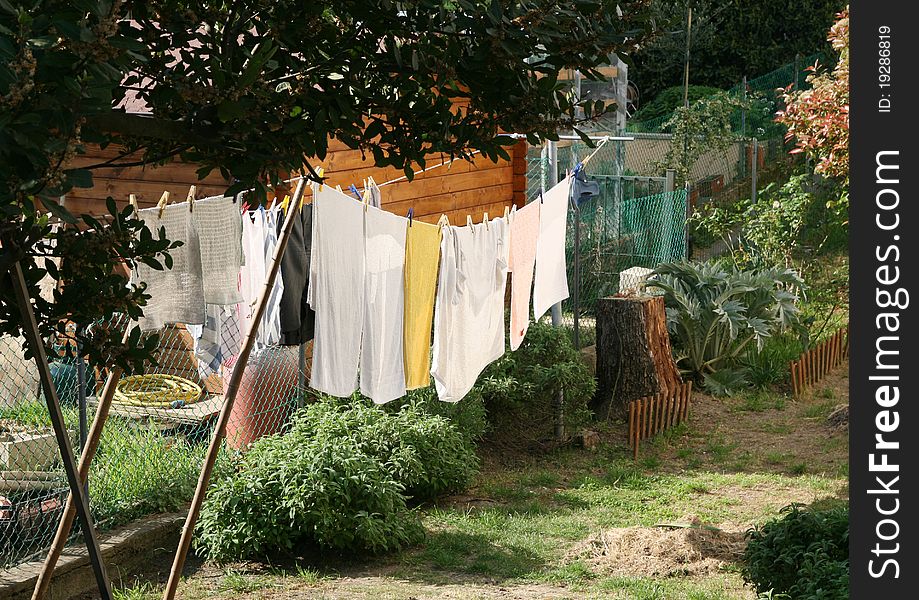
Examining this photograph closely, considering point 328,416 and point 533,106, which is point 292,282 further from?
point 533,106

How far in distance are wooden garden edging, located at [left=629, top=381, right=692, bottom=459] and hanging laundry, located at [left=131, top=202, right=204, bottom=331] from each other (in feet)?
13.0

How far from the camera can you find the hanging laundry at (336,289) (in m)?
5.21

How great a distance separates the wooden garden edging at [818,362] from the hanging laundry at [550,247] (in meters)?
3.12

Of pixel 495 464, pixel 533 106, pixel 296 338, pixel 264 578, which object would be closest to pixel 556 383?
pixel 495 464

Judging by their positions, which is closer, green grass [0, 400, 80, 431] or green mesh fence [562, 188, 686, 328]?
green grass [0, 400, 80, 431]

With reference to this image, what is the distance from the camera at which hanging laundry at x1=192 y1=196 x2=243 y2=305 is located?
493 cm

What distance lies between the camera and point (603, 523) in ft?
20.7

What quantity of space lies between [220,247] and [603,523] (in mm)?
2916

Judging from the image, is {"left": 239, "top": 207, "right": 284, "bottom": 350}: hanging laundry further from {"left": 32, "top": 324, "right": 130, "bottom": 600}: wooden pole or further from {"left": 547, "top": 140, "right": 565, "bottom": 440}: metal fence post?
{"left": 547, "top": 140, "right": 565, "bottom": 440}: metal fence post

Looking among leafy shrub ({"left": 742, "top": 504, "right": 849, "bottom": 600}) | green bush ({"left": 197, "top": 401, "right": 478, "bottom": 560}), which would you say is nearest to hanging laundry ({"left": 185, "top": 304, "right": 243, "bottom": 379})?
green bush ({"left": 197, "top": 401, "right": 478, "bottom": 560})

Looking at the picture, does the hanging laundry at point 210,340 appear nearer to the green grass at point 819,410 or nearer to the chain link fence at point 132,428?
the chain link fence at point 132,428

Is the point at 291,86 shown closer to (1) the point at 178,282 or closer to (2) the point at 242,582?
(1) the point at 178,282

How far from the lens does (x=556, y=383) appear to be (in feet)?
26.0

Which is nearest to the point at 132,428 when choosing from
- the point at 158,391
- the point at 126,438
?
the point at 126,438
